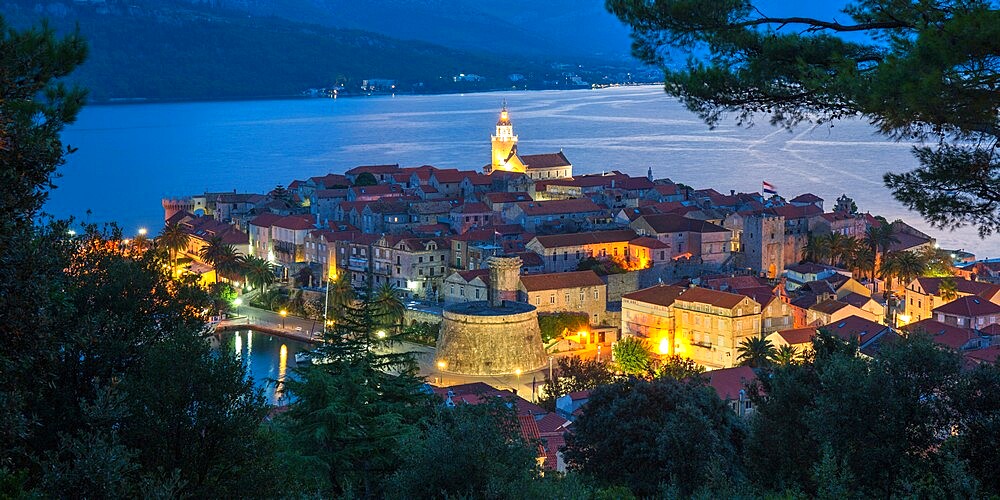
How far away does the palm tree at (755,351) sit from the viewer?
26.8 m

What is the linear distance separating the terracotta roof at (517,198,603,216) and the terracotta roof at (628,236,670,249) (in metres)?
5.63

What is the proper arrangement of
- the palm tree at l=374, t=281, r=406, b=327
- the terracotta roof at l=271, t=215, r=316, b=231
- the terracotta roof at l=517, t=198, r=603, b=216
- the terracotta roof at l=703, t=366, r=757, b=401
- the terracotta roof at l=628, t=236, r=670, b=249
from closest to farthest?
the terracotta roof at l=703, t=366, r=757, b=401 → the palm tree at l=374, t=281, r=406, b=327 → the terracotta roof at l=628, t=236, r=670, b=249 → the terracotta roof at l=517, t=198, r=603, b=216 → the terracotta roof at l=271, t=215, r=316, b=231

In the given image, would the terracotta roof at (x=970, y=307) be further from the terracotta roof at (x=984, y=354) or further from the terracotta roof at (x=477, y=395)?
the terracotta roof at (x=477, y=395)

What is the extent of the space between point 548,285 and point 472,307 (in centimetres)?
282

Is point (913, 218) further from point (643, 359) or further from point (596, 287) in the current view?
point (643, 359)

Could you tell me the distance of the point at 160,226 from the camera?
63719mm

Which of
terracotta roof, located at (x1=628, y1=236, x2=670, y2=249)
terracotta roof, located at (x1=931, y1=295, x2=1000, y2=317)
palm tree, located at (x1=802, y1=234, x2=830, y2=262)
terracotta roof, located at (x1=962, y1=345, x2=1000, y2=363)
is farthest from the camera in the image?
palm tree, located at (x1=802, y1=234, x2=830, y2=262)

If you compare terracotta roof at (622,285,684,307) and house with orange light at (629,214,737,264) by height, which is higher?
house with orange light at (629,214,737,264)

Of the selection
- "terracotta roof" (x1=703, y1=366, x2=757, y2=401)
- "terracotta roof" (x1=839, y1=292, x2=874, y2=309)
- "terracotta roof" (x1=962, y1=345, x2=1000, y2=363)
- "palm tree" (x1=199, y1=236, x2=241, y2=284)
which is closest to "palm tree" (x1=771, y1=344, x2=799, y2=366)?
"terracotta roof" (x1=703, y1=366, x2=757, y2=401)

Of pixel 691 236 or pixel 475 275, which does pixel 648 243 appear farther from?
pixel 475 275

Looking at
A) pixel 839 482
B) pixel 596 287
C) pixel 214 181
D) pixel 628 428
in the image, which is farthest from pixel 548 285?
pixel 214 181

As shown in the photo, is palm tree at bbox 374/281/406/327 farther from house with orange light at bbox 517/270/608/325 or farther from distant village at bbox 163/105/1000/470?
house with orange light at bbox 517/270/608/325

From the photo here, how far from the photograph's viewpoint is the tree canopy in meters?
8.07

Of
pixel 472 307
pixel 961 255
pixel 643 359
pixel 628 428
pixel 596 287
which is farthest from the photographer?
pixel 961 255
